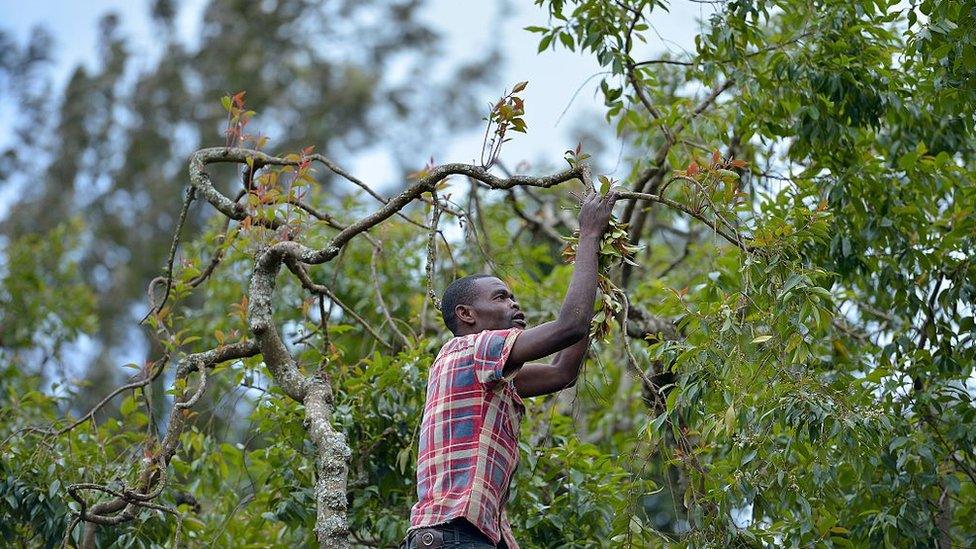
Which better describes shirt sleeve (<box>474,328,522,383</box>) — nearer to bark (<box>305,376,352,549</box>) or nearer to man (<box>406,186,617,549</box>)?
man (<box>406,186,617,549</box>)

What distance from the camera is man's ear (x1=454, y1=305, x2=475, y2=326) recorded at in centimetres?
431

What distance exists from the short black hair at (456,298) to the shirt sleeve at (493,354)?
381mm

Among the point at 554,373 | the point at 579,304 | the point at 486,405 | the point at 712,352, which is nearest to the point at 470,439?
the point at 486,405

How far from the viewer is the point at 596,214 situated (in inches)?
156

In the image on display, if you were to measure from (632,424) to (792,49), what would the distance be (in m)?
2.92

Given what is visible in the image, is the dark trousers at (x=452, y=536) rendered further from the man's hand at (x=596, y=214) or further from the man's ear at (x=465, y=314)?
the man's hand at (x=596, y=214)

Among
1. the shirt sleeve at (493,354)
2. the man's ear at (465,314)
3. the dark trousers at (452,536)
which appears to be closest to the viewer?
the dark trousers at (452,536)

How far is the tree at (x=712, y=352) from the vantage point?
4469mm

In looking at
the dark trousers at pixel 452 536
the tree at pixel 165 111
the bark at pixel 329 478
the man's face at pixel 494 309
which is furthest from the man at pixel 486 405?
the tree at pixel 165 111

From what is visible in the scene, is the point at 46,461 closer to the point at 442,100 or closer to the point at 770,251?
the point at 770,251

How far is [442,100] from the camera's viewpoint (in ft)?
73.8

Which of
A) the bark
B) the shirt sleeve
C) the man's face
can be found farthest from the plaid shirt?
the bark

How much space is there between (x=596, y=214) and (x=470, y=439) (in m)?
0.85

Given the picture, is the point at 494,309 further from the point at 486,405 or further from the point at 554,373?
the point at 486,405
